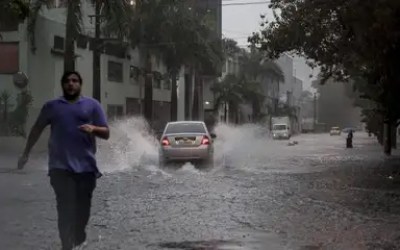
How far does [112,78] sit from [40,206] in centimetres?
3465

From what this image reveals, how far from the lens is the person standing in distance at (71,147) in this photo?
6.57 metres

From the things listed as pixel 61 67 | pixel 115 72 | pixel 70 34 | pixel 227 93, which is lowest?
pixel 227 93

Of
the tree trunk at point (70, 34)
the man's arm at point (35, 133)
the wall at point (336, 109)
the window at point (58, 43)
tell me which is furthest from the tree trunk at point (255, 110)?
the man's arm at point (35, 133)

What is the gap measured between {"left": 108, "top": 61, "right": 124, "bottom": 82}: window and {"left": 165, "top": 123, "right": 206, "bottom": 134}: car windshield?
24816 millimetres

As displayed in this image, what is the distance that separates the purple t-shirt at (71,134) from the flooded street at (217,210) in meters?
1.83

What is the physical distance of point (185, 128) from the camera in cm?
2131

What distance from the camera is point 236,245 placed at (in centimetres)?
830

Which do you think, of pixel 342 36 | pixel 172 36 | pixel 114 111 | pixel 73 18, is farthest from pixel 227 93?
pixel 342 36

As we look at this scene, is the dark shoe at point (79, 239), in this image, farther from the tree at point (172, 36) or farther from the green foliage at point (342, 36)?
the tree at point (172, 36)

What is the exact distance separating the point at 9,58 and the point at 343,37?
19.3 m

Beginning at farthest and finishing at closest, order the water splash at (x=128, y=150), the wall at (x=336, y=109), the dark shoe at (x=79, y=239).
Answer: the wall at (x=336, y=109) < the water splash at (x=128, y=150) < the dark shoe at (x=79, y=239)

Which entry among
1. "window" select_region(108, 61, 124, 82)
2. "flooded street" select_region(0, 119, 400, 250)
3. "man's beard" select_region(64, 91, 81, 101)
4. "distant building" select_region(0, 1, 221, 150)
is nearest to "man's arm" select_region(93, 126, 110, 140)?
"man's beard" select_region(64, 91, 81, 101)

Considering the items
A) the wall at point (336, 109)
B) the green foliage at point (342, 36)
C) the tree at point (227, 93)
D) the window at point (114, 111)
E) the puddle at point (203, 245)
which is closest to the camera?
the puddle at point (203, 245)

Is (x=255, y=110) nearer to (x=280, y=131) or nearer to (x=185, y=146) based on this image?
(x=280, y=131)
